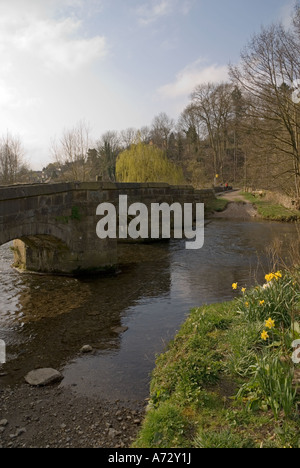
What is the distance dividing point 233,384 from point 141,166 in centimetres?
2050

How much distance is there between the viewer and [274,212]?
923 inches

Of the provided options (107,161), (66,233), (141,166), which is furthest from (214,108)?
(66,233)

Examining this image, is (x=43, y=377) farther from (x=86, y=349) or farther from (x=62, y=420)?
(x=62, y=420)

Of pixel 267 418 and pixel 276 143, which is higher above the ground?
pixel 276 143

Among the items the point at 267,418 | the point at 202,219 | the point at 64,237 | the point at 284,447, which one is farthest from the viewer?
the point at 202,219

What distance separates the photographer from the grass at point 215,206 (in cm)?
2680

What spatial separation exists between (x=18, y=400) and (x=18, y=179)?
27.6m

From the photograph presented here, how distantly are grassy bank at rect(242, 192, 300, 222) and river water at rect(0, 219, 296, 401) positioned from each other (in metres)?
9.45

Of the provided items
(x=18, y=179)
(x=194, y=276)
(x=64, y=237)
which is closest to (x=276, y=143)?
(x=194, y=276)

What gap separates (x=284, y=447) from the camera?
2943mm

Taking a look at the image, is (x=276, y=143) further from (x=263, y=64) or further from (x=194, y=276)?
(x=194, y=276)
